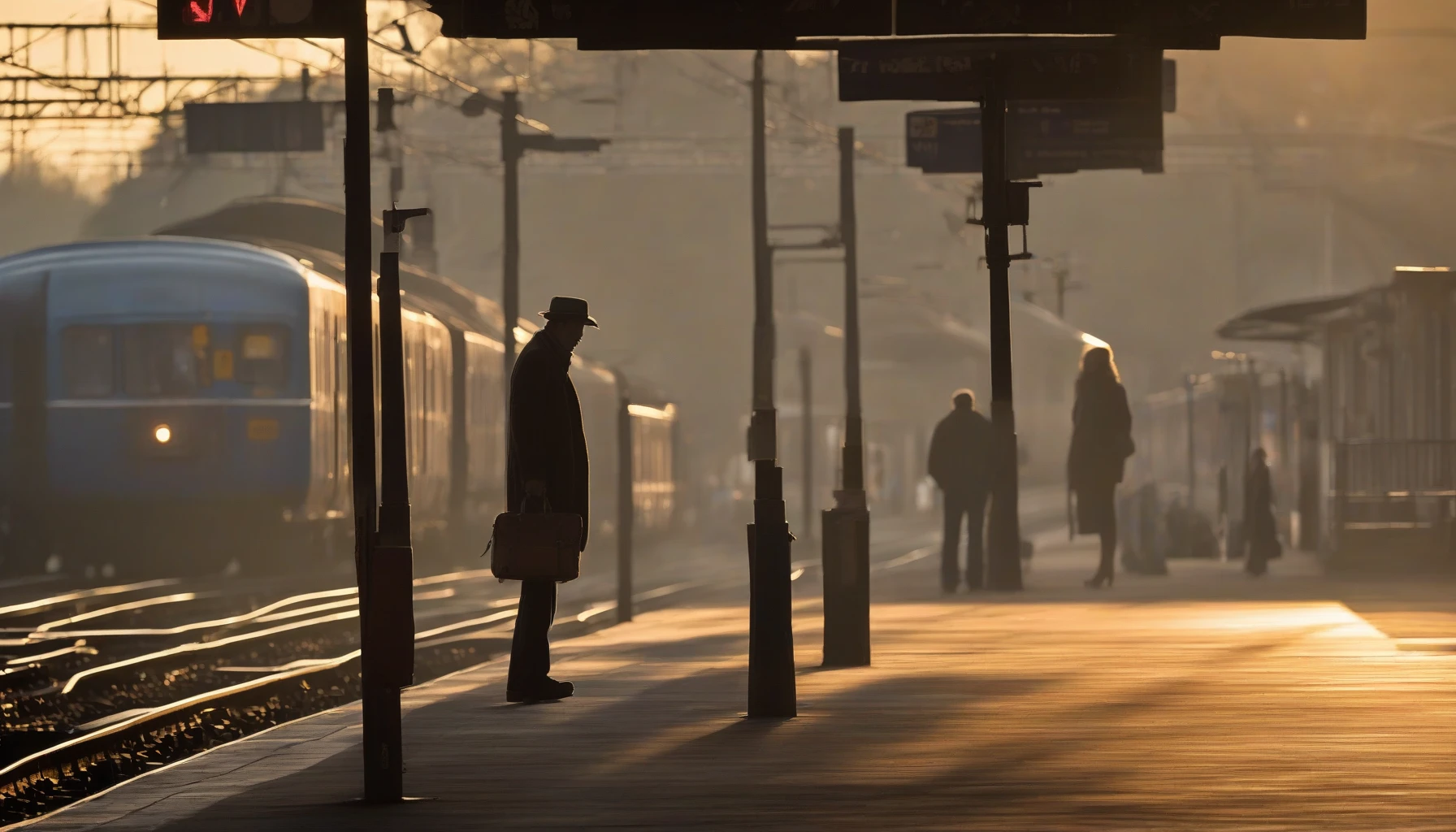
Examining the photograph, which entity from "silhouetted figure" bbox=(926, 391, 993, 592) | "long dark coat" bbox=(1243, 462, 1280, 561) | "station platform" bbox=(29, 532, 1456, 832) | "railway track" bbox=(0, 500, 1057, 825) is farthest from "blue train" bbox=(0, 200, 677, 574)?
"station platform" bbox=(29, 532, 1456, 832)

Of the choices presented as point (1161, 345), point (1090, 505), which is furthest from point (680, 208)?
point (1090, 505)

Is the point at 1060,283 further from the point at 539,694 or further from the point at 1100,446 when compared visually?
the point at 539,694

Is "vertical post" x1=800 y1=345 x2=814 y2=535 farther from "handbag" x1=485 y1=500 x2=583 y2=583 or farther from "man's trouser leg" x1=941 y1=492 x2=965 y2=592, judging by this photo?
"handbag" x1=485 y1=500 x2=583 y2=583

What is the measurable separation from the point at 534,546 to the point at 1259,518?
39.7 feet

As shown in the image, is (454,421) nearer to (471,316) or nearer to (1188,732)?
(471,316)

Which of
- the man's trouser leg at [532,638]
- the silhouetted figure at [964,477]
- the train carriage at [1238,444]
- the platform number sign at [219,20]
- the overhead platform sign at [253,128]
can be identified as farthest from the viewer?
the overhead platform sign at [253,128]

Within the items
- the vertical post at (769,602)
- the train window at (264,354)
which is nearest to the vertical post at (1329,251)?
the train window at (264,354)

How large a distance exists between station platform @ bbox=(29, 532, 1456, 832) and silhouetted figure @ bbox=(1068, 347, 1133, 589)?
520 centimetres

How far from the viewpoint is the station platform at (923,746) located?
696 cm

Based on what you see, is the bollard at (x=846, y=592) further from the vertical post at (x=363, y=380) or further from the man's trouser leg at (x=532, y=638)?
the vertical post at (x=363, y=380)

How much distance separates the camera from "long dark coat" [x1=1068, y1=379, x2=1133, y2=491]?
63.1 ft

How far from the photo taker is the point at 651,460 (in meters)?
40.9

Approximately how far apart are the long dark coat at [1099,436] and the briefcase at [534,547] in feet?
31.6

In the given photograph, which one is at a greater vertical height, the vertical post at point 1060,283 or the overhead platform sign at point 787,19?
the vertical post at point 1060,283
